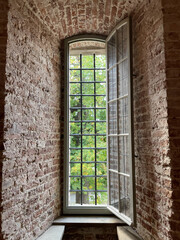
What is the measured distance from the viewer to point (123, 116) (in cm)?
271

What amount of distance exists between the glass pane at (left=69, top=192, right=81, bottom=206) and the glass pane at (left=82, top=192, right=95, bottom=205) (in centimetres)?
9

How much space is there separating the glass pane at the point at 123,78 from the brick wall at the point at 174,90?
729 mm

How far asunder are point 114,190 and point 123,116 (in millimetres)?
1068

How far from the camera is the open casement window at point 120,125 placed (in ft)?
8.28

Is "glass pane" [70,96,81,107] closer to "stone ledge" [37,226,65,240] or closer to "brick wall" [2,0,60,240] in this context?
"brick wall" [2,0,60,240]

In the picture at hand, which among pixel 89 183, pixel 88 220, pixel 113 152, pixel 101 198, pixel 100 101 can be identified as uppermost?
pixel 100 101

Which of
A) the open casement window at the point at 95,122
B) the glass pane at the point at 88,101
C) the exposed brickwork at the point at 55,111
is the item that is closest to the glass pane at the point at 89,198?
the open casement window at the point at 95,122

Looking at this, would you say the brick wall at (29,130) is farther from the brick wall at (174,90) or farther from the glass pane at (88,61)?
the brick wall at (174,90)

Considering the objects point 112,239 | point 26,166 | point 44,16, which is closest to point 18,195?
point 26,166

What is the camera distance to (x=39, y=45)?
2.76 meters

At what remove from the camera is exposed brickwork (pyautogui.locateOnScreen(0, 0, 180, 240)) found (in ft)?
6.43

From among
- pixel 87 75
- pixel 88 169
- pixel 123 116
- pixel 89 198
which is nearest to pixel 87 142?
pixel 88 169

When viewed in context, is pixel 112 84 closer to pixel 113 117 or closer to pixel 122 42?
pixel 113 117

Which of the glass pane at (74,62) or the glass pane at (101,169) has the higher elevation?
the glass pane at (74,62)
